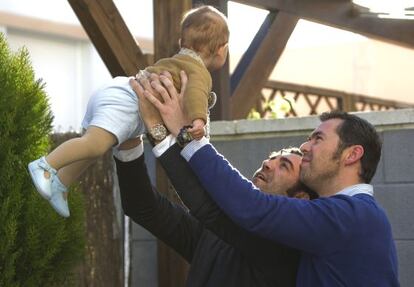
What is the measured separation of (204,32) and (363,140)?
602mm

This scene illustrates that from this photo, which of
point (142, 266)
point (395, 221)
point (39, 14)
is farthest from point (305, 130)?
point (39, 14)

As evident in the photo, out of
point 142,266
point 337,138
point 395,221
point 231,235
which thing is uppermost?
point 337,138

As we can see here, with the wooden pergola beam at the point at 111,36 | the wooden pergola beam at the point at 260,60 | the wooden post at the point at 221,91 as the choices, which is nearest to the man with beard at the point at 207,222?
the wooden pergola beam at the point at 111,36

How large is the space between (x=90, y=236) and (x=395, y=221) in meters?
2.09

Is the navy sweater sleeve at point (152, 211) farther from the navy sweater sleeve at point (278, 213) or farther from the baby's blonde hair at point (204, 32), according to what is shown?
the navy sweater sleeve at point (278, 213)

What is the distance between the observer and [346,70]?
52.0 ft

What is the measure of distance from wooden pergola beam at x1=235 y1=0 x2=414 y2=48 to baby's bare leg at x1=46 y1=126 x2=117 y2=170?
9.55 ft

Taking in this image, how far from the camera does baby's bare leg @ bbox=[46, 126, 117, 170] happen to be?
2906 mm

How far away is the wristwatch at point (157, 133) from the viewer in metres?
2.73

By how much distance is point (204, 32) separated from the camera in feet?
9.82

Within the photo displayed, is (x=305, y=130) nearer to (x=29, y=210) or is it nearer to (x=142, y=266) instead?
(x=142, y=266)

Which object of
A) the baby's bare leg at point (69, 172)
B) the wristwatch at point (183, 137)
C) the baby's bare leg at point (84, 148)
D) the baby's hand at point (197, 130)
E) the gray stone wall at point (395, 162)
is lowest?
the gray stone wall at point (395, 162)

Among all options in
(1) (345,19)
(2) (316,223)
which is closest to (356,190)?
(2) (316,223)

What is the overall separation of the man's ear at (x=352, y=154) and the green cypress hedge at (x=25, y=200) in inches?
52.0
